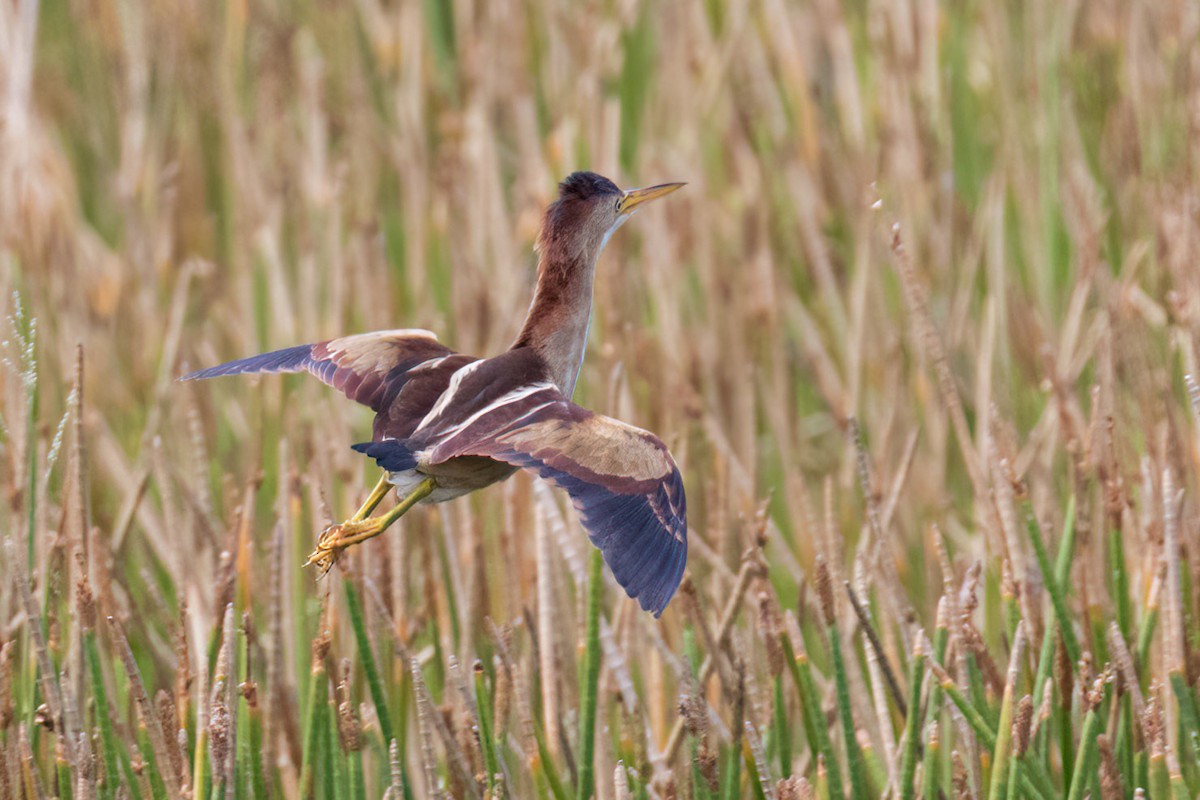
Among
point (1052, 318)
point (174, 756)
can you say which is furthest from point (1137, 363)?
point (174, 756)

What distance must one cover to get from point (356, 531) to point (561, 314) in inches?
10.9

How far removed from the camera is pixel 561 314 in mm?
1460

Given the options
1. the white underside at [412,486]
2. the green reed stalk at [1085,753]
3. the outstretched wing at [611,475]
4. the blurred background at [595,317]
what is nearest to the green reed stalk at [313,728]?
the blurred background at [595,317]

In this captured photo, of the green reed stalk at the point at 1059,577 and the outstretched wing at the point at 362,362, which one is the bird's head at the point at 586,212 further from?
the green reed stalk at the point at 1059,577

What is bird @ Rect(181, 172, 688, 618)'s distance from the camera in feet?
4.09

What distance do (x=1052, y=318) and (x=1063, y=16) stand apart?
0.61 metres

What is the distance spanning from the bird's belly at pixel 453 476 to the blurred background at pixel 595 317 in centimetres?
19

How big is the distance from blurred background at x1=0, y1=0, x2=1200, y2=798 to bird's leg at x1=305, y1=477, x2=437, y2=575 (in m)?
0.19

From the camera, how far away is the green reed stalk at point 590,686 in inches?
60.4

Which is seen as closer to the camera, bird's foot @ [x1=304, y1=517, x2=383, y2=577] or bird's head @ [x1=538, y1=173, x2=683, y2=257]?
bird's foot @ [x1=304, y1=517, x2=383, y2=577]

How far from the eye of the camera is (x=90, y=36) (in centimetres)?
377

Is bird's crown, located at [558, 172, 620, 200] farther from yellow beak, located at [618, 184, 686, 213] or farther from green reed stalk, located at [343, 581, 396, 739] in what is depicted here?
green reed stalk, located at [343, 581, 396, 739]

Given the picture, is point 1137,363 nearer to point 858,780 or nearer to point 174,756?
point 858,780

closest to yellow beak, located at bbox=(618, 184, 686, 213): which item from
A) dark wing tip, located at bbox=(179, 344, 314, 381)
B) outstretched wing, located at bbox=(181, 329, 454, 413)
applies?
outstretched wing, located at bbox=(181, 329, 454, 413)
